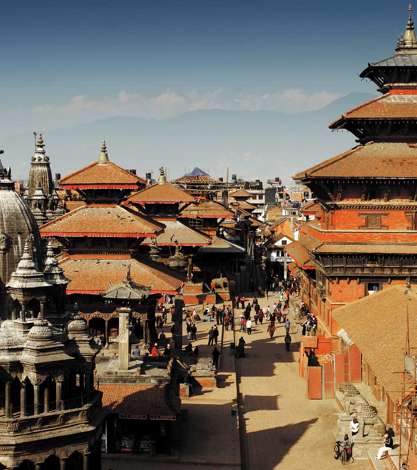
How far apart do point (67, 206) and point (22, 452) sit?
64270 mm

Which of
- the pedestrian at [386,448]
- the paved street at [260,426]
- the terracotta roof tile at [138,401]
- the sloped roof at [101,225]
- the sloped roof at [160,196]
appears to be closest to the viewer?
the pedestrian at [386,448]

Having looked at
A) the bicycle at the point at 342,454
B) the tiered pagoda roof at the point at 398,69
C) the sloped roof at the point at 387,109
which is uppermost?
the tiered pagoda roof at the point at 398,69

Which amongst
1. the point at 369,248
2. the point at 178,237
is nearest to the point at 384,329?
the point at 369,248

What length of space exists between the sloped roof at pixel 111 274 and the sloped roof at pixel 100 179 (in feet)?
11.0

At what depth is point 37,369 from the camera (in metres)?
Answer: 17.8

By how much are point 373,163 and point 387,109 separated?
3.10 meters

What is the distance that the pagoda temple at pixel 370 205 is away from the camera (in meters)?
37.5

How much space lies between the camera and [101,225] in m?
36.8

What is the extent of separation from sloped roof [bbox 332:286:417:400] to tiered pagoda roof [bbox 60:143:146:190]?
12024mm

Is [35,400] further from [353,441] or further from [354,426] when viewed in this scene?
[353,441]

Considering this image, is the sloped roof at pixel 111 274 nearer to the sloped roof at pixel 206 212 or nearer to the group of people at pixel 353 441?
the group of people at pixel 353 441

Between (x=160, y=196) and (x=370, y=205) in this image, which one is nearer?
(x=370, y=205)

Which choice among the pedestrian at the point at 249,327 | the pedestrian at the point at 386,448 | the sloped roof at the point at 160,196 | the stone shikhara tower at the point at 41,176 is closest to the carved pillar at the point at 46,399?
the pedestrian at the point at 386,448

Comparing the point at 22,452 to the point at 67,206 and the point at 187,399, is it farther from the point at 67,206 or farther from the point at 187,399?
the point at 67,206
